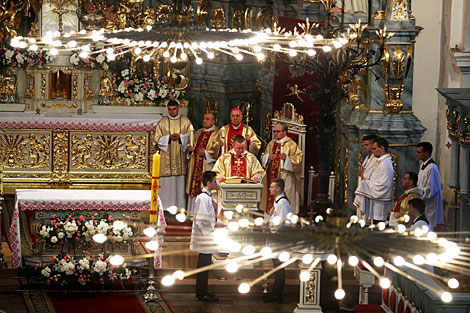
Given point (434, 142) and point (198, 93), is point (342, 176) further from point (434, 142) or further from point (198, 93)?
point (198, 93)

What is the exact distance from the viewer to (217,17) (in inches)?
738

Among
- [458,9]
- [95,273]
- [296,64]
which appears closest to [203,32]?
[296,64]

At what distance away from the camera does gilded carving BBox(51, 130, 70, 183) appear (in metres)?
17.5

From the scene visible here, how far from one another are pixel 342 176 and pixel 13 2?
606 cm

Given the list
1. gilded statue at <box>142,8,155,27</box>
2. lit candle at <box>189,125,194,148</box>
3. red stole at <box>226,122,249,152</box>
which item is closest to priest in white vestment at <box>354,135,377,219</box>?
red stole at <box>226,122,249,152</box>

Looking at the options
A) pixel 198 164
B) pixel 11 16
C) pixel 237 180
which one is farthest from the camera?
pixel 11 16

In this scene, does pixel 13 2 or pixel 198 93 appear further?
pixel 198 93

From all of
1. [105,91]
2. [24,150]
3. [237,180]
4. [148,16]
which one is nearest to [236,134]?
[237,180]

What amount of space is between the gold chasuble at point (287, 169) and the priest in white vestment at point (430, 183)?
2200 millimetres

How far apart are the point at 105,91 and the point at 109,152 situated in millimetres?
1083

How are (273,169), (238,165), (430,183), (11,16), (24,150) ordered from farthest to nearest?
(11,16) < (24,150) < (273,169) < (238,165) < (430,183)

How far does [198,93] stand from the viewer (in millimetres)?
18953

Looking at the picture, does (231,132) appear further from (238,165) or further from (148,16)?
(148,16)

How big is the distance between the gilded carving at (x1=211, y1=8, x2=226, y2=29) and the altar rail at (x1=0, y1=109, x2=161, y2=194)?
2065mm
